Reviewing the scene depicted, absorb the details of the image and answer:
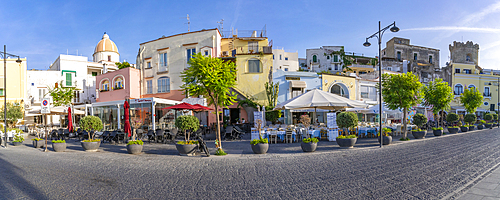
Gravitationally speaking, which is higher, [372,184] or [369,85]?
[369,85]

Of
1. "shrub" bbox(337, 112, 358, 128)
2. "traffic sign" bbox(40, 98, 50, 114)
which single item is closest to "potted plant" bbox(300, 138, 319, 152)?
"shrub" bbox(337, 112, 358, 128)

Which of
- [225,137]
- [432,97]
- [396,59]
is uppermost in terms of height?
[396,59]

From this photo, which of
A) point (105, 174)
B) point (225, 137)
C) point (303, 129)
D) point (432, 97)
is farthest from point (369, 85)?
point (105, 174)

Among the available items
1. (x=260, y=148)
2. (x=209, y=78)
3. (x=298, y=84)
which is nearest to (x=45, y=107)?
(x=209, y=78)

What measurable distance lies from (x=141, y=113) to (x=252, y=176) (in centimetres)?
1536

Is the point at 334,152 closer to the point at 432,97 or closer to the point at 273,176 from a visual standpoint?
the point at 273,176

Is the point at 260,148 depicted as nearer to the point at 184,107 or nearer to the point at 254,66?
the point at 184,107

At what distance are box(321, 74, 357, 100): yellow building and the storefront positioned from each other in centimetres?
1528

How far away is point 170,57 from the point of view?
2658 centimetres

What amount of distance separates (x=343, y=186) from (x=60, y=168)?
25.6 ft

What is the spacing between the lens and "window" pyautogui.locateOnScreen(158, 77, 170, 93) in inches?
1043

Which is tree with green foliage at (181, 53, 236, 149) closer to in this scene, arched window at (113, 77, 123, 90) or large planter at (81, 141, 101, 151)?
large planter at (81, 141, 101, 151)

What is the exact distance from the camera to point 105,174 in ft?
22.1

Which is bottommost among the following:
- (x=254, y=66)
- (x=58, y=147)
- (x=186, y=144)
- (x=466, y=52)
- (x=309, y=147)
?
(x=58, y=147)
